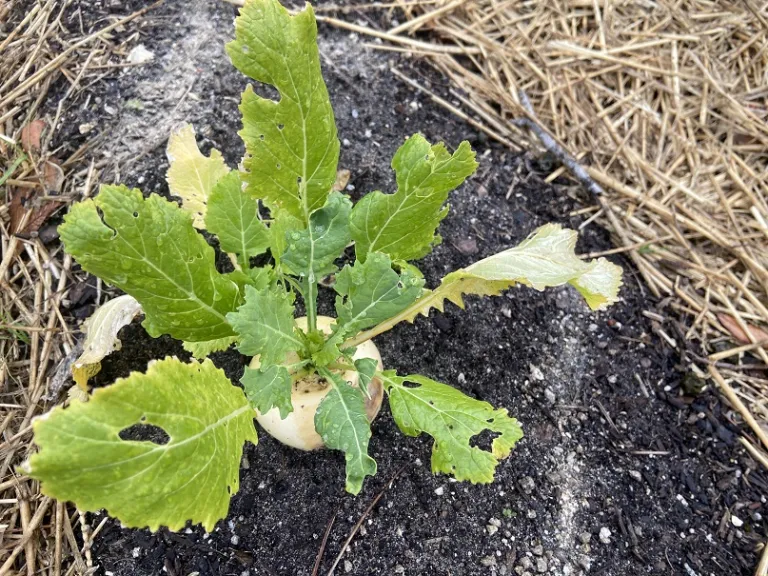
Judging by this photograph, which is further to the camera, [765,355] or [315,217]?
[765,355]

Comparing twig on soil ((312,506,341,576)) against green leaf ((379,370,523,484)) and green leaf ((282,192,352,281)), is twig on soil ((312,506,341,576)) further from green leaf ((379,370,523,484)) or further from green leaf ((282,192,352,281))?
green leaf ((282,192,352,281))

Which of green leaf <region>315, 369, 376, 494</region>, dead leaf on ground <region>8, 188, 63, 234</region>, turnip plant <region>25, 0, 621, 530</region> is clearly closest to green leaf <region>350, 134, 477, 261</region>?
turnip plant <region>25, 0, 621, 530</region>

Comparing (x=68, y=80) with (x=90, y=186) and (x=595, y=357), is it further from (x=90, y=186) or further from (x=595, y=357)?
(x=595, y=357)

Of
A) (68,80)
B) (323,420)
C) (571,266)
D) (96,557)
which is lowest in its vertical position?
(96,557)

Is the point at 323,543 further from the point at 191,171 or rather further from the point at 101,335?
the point at 191,171

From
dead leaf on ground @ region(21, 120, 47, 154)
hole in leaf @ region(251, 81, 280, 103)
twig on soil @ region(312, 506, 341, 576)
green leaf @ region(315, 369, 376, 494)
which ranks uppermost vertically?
dead leaf on ground @ region(21, 120, 47, 154)

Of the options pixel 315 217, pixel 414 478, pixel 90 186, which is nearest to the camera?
pixel 315 217

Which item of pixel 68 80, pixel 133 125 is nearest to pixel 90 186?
pixel 133 125

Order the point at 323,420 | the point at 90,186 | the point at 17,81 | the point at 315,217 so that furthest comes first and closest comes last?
the point at 17,81 → the point at 90,186 → the point at 315,217 → the point at 323,420
